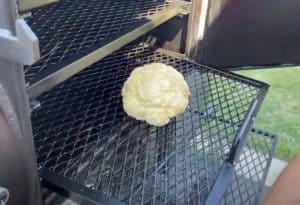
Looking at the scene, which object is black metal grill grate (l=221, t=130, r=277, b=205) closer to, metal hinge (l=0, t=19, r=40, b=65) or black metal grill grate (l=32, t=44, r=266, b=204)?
black metal grill grate (l=32, t=44, r=266, b=204)

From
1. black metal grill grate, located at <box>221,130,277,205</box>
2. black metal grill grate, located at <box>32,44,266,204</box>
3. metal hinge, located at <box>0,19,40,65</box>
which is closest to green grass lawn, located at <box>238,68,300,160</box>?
black metal grill grate, located at <box>221,130,277,205</box>

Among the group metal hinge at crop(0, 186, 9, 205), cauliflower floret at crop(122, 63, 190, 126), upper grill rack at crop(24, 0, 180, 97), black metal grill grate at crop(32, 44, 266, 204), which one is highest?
upper grill rack at crop(24, 0, 180, 97)

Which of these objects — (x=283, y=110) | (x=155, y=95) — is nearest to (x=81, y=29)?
(x=155, y=95)

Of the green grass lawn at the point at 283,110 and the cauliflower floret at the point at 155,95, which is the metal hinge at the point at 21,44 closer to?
the cauliflower floret at the point at 155,95

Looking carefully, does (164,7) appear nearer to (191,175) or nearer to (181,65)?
(181,65)

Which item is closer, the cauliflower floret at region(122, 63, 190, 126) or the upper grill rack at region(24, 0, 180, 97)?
the upper grill rack at region(24, 0, 180, 97)

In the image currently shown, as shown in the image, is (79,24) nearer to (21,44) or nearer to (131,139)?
(131,139)

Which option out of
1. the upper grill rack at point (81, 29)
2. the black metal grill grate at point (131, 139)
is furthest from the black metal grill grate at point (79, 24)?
the black metal grill grate at point (131, 139)
